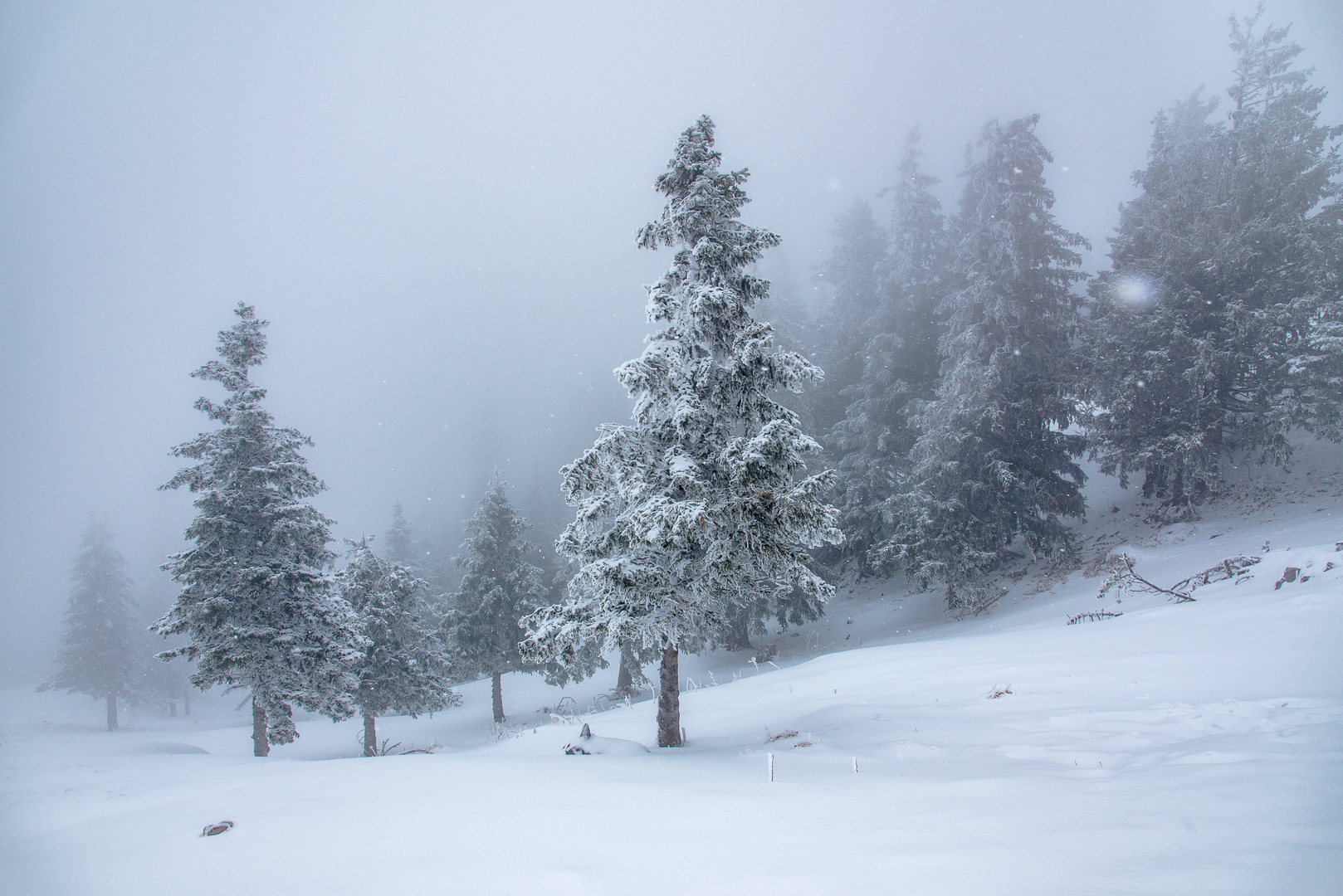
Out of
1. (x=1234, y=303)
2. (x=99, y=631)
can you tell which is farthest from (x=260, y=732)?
(x=99, y=631)

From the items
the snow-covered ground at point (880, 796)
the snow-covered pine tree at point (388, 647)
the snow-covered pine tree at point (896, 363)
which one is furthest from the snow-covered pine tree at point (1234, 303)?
the snow-covered pine tree at point (388, 647)

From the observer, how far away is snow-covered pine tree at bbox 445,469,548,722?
23.4 meters

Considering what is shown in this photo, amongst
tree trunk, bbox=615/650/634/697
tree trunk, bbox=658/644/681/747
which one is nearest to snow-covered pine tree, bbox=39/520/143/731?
tree trunk, bbox=615/650/634/697

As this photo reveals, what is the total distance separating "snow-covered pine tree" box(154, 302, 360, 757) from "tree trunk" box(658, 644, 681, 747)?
9730 millimetres

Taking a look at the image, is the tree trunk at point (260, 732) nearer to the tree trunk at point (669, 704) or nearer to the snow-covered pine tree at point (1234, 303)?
the tree trunk at point (669, 704)

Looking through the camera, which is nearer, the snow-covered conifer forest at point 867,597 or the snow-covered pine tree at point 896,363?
the snow-covered conifer forest at point 867,597

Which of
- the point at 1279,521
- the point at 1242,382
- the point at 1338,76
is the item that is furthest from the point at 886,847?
the point at 1338,76

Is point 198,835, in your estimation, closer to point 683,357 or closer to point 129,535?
point 683,357

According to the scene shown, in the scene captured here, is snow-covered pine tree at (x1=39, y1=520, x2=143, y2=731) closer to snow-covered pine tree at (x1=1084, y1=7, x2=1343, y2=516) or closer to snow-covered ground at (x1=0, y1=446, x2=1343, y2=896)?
snow-covered ground at (x1=0, y1=446, x2=1343, y2=896)

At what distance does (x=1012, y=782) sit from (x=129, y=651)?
168 ft

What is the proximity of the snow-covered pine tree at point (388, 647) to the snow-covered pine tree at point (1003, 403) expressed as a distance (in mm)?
17273

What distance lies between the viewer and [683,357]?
904 cm

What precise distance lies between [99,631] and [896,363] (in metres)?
50.1

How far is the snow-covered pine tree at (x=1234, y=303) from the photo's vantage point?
15867 mm
